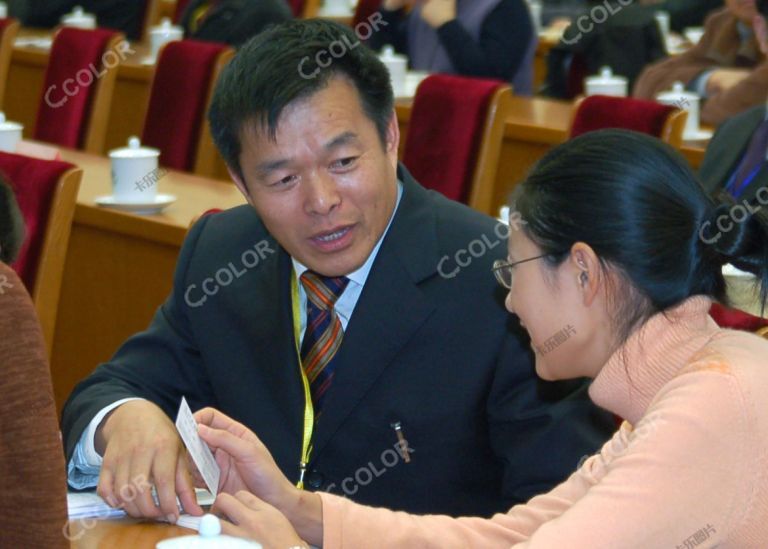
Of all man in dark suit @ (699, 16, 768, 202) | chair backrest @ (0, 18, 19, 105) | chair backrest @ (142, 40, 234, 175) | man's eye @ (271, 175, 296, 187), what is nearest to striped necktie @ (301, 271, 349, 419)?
man's eye @ (271, 175, 296, 187)

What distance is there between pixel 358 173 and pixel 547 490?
1.57 feet

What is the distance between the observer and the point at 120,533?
5.32 feet

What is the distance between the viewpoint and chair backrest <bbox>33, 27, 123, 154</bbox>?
4.29m

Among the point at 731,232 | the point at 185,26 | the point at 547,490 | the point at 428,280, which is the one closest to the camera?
the point at 731,232

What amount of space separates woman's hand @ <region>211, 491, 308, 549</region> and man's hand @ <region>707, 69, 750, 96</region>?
305cm

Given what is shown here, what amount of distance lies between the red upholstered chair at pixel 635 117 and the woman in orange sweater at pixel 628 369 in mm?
1581

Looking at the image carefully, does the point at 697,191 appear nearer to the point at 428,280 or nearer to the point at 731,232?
the point at 731,232

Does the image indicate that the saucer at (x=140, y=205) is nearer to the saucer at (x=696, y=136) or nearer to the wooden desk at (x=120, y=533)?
the saucer at (x=696, y=136)

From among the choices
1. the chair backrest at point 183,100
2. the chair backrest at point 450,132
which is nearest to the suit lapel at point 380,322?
the chair backrest at point 450,132

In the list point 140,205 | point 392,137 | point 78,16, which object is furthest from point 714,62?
point 392,137

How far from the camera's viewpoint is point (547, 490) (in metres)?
1.78

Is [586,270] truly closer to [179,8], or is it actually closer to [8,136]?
[8,136]

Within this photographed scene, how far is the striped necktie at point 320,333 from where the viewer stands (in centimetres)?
192

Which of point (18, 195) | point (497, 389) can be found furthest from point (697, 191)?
point (18, 195)
